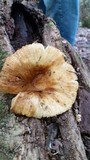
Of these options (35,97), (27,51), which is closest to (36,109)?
(35,97)

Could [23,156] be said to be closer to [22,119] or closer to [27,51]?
[22,119]

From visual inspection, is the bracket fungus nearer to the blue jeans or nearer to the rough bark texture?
the rough bark texture

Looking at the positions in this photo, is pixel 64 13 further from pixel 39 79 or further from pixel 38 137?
pixel 38 137

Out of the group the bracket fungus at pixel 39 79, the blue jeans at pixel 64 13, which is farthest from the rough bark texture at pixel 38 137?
the blue jeans at pixel 64 13

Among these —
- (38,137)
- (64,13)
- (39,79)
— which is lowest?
(38,137)

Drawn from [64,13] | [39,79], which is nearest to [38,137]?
[39,79]
